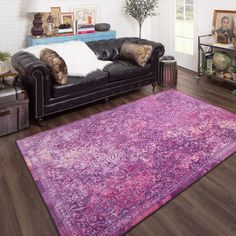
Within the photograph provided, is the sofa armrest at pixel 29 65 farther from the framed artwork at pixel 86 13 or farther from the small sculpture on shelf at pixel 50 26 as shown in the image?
the framed artwork at pixel 86 13

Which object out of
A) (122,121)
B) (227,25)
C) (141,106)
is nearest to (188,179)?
(122,121)

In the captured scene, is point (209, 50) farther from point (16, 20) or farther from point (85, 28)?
point (16, 20)

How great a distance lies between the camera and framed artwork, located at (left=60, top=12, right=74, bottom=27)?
4277mm

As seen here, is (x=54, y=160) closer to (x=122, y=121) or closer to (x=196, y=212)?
(x=122, y=121)

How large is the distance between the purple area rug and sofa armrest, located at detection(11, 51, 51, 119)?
0.35 m

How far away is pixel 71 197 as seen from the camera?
189 cm

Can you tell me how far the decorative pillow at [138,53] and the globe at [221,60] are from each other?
3.52ft

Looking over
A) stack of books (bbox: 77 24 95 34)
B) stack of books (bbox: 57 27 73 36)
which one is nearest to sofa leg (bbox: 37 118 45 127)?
stack of books (bbox: 57 27 73 36)

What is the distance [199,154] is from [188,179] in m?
0.39

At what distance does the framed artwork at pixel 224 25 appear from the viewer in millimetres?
3836

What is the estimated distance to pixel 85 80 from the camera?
3.13 metres

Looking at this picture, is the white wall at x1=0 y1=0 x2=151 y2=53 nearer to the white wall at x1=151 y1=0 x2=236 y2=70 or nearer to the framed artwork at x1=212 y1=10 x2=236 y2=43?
the white wall at x1=151 y1=0 x2=236 y2=70

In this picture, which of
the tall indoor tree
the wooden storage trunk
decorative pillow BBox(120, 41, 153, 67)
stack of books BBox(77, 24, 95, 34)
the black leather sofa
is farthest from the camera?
the tall indoor tree

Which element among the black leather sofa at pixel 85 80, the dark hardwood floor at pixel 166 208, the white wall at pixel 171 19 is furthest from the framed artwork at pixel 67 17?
the dark hardwood floor at pixel 166 208
